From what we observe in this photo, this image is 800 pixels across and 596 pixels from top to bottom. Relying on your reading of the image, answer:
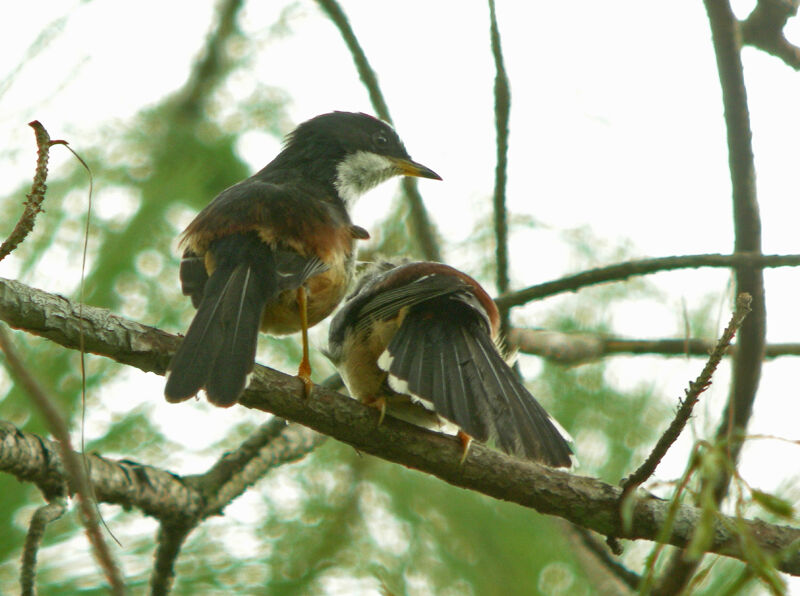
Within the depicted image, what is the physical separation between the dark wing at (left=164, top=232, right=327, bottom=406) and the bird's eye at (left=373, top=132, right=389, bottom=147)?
1.63 m

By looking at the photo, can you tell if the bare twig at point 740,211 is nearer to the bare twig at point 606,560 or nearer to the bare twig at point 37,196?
the bare twig at point 606,560

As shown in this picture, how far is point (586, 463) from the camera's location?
5016mm

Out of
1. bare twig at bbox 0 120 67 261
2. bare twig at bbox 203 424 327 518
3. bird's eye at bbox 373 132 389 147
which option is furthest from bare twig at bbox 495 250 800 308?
bare twig at bbox 0 120 67 261

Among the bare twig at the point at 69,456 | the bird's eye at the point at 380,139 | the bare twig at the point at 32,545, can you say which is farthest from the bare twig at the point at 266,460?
the bare twig at the point at 69,456

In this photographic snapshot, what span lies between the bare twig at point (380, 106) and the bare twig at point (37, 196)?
117 inches

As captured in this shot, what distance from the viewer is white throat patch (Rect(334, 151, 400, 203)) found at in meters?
4.94

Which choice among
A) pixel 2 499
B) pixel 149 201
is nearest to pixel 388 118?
pixel 149 201

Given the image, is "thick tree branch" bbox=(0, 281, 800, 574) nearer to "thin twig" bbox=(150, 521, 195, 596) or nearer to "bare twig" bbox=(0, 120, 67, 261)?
"thin twig" bbox=(150, 521, 195, 596)

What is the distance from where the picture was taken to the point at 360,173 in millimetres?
5098

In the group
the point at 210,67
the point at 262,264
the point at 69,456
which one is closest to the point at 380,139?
the point at 210,67

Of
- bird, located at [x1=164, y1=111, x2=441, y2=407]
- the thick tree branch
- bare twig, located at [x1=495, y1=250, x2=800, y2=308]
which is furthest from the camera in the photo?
bare twig, located at [x1=495, y1=250, x2=800, y2=308]

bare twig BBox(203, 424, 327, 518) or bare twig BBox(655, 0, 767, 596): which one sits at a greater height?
bare twig BBox(655, 0, 767, 596)

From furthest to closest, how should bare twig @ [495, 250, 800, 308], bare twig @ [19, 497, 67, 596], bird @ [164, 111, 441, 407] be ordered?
bare twig @ [495, 250, 800, 308] < bird @ [164, 111, 441, 407] < bare twig @ [19, 497, 67, 596]

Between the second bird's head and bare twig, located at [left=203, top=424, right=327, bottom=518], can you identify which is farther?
the second bird's head
